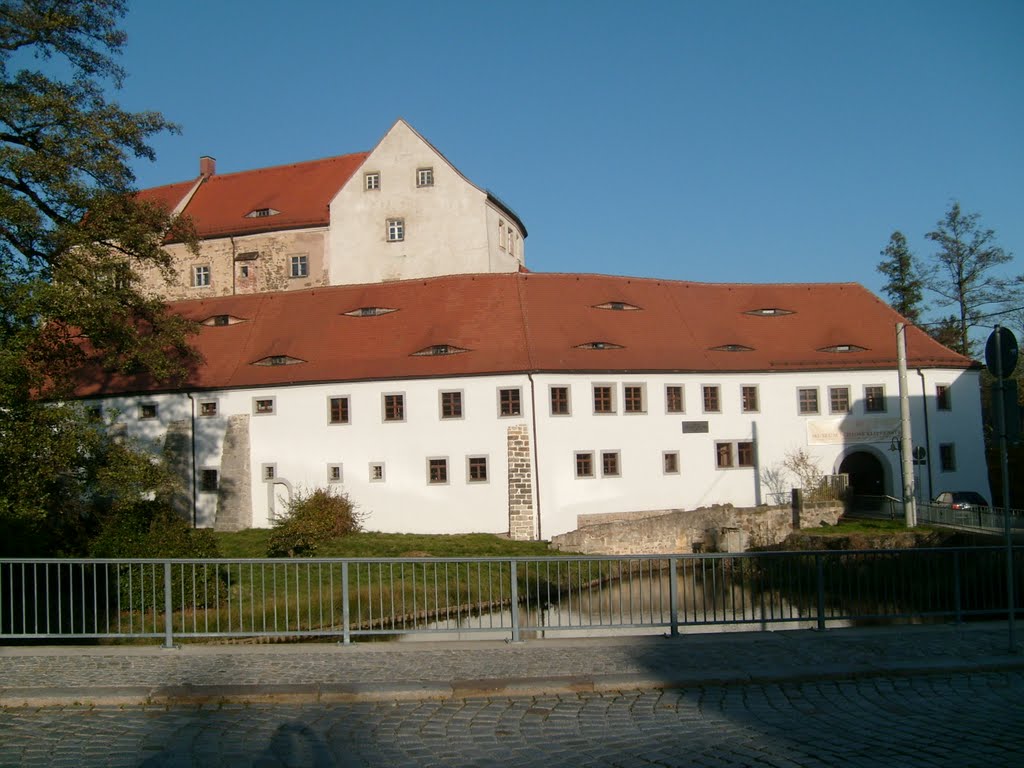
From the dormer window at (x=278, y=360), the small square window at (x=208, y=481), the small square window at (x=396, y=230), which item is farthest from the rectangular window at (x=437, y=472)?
the small square window at (x=396, y=230)

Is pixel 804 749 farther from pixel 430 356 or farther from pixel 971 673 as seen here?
pixel 430 356

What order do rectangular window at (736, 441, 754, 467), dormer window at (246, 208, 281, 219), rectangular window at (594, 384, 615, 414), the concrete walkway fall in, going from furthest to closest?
1. dormer window at (246, 208, 281, 219)
2. rectangular window at (736, 441, 754, 467)
3. rectangular window at (594, 384, 615, 414)
4. the concrete walkway

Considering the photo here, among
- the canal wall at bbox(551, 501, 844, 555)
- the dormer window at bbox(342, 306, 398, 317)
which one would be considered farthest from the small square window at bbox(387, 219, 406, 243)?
the canal wall at bbox(551, 501, 844, 555)

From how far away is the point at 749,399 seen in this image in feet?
119

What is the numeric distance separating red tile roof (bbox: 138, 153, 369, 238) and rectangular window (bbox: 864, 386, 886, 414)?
24.4 m

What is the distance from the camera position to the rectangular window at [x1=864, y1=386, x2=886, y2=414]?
36.8 metres

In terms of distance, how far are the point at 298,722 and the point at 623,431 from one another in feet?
86.7

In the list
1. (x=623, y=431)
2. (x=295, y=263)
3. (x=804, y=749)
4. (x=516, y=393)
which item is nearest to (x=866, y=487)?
(x=623, y=431)

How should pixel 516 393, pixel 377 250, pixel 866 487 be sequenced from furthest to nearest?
pixel 377 250, pixel 866 487, pixel 516 393

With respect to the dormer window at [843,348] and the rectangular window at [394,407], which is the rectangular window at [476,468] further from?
the dormer window at [843,348]

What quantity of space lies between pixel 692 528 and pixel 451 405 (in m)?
9.38

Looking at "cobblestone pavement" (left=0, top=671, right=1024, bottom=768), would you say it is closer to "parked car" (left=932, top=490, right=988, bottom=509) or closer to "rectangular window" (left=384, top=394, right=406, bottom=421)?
"rectangular window" (left=384, top=394, right=406, bottom=421)

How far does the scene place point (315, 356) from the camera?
116 ft

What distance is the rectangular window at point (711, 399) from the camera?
35375 millimetres
